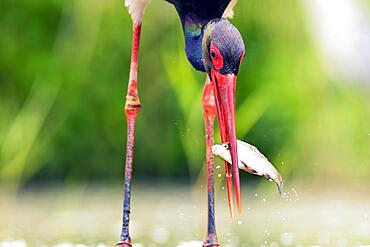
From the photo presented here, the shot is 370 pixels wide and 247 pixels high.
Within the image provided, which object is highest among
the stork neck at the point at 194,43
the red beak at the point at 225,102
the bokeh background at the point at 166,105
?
the bokeh background at the point at 166,105

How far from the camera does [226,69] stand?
388cm

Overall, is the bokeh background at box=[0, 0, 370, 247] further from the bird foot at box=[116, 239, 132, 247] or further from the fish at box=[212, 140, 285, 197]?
the fish at box=[212, 140, 285, 197]

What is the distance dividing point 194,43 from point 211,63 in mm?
336

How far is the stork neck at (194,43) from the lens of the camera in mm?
4211

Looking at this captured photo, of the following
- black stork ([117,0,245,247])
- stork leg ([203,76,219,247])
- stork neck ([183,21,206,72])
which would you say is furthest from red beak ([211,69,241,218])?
stork leg ([203,76,219,247])

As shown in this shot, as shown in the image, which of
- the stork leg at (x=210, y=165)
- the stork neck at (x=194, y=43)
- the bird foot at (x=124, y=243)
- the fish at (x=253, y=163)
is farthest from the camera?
the stork leg at (x=210, y=165)

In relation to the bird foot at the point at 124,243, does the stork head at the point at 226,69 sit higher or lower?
higher

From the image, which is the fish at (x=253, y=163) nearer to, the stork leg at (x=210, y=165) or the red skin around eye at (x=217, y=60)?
the red skin around eye at (x=217, y=60)

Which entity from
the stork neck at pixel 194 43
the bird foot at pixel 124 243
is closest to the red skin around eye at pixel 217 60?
the stork neck at pixel 194 43

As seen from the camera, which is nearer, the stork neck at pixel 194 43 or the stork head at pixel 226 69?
the stork head at pixel 226 69

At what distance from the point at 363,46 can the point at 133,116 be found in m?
2.10

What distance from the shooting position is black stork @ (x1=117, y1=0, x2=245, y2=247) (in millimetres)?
3852

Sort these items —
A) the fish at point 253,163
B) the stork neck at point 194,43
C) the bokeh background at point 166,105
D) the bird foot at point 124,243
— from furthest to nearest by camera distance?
the bokeh background at point 166,105
the bird foot at point 124,243
the stork neck at point 194,43
the fish at point 253,163

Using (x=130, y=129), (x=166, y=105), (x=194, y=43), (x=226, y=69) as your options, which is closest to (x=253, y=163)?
(x=226, y=69)
